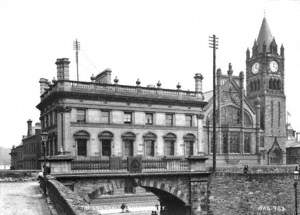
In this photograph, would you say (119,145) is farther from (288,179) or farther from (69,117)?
(288,179)

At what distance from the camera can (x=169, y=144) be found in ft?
132

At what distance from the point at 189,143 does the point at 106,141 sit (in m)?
10.5

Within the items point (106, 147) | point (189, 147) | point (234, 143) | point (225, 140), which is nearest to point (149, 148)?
point (106, 147)

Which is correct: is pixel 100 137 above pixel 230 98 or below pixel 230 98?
below

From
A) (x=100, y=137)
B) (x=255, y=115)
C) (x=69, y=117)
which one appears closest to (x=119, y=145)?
(x=100, y=137)

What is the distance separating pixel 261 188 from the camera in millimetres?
29094

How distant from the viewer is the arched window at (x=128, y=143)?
37.6 m

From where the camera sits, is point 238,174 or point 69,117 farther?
point 69,117

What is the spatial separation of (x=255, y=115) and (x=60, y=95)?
34446 millimetres

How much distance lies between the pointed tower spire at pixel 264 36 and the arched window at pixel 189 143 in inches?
1191

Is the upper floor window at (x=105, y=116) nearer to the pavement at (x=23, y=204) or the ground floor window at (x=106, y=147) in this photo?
the ground floor window at (x=106, y=147)

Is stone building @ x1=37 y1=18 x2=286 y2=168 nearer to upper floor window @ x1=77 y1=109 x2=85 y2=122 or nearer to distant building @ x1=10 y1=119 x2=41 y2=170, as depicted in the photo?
upper floor window @ x1=77 y1=109 x2=85 y2=122

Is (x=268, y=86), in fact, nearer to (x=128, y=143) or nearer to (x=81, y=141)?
(x=128, y=143)

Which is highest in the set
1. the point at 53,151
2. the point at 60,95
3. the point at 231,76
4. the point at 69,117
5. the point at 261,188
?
the point at 231,76
